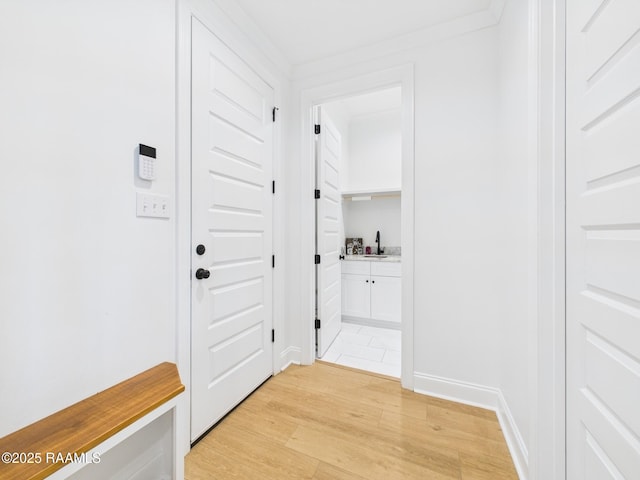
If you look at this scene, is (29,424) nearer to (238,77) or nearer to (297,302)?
(297,302)

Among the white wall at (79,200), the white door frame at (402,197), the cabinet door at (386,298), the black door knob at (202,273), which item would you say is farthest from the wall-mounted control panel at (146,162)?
the cabinet door at (386,298)

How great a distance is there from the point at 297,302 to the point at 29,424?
1635mm

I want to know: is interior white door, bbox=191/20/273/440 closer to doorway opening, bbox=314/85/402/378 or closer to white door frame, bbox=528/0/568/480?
doorway opening, bbox=314/85/402/378

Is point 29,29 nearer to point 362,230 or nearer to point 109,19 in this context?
point 109,19

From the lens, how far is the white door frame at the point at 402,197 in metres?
1.92

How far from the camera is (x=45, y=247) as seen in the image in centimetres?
90

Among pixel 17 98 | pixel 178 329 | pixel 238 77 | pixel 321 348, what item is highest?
pixel 238 77

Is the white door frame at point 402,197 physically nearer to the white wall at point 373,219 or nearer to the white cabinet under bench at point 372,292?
the white cabinet under bench at point 372,292

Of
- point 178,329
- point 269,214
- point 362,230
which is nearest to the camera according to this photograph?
point 178,329

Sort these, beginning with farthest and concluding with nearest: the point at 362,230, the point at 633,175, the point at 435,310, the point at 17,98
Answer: the point at 362,230
the point at 435,310
the point at 17,98
the point at 633,175

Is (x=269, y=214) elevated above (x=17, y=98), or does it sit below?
below

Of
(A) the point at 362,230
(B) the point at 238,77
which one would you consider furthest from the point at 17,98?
(A) the point at 362,230

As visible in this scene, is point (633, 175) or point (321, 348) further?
point (321, 348)

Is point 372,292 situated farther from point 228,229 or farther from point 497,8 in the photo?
point 497,8
